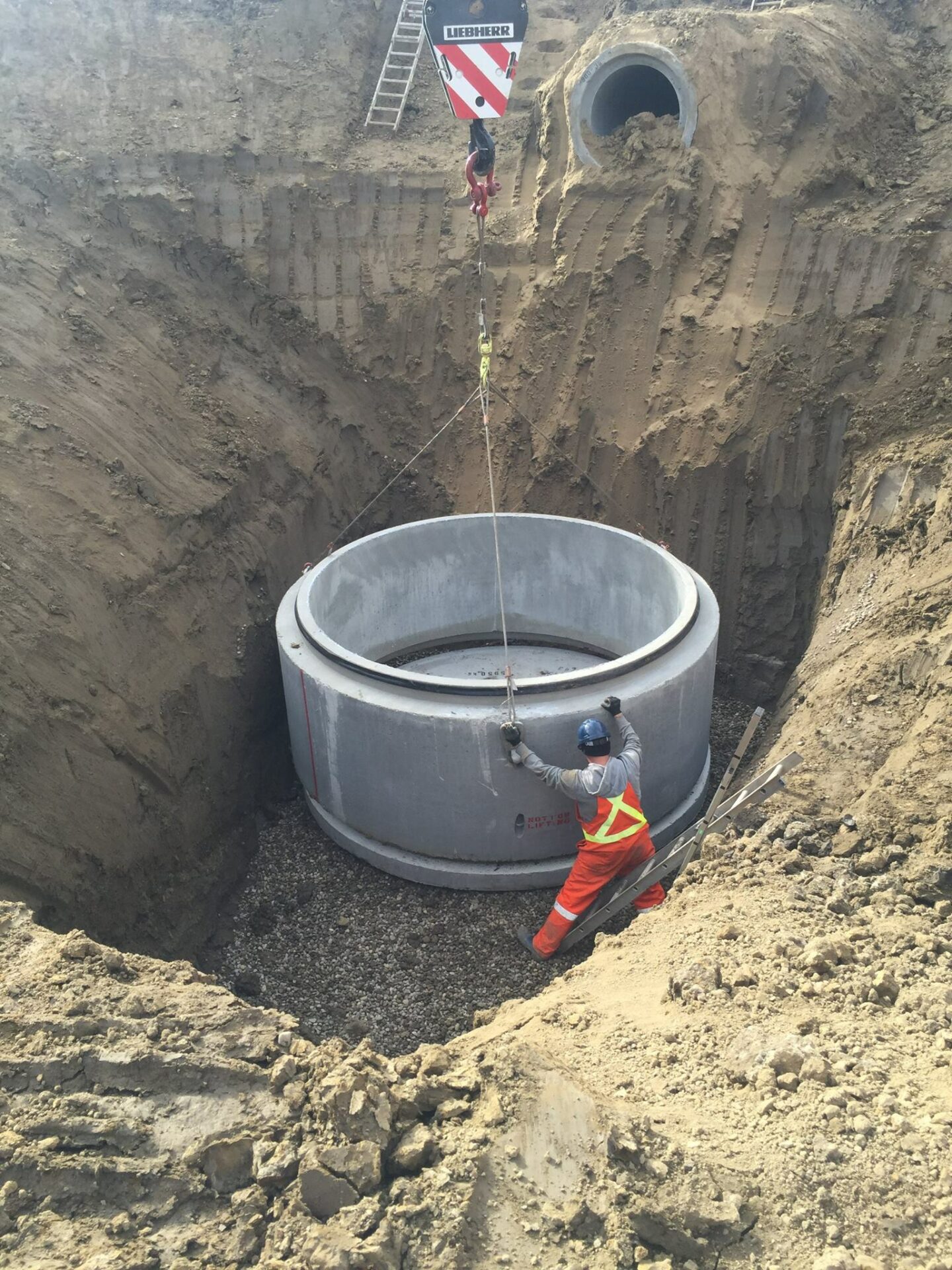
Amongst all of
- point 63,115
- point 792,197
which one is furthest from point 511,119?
point 63,115

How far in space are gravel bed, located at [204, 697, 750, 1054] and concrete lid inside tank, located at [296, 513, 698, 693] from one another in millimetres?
2028

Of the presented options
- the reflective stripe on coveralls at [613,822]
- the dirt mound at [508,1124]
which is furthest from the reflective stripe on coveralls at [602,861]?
the dirt mound at [508,1124]

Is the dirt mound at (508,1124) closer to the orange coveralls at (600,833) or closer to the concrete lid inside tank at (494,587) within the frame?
the orange coveralls at (600,833)

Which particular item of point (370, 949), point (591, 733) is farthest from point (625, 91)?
point (370, 949)

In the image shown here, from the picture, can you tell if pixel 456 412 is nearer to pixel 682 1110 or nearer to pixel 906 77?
pixel 906 77

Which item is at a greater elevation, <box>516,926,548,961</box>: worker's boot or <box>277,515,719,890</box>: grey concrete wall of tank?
<box>277,515,719,890</box>: grey concrete wall of tank

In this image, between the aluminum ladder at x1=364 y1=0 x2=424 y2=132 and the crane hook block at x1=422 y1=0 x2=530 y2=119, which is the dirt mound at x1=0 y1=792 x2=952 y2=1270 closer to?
the crane hook block at x1=422 y1=0 x2=530 y2=119

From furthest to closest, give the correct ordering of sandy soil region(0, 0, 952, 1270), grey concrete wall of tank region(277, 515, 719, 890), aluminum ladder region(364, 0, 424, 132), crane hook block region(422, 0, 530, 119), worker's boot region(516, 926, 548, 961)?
1. aluminum ladder region(364, 0, 424, 132)
2. grey concrete wall of tank region(277, 515, 719, 890)
3. worker's boot region(516, 926, 548, 961)
4. crane hook block region(422, 0, 530, 119)
5. sandy soil region(0, 0, 952, 1270)

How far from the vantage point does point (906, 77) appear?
9.41 m

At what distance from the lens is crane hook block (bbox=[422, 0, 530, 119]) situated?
5.22 metres

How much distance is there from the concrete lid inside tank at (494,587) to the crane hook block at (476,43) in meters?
3.80

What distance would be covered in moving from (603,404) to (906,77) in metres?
4.52

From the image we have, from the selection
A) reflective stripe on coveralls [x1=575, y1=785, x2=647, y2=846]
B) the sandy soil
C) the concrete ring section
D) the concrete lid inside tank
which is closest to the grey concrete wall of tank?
the concrete lid inside tank

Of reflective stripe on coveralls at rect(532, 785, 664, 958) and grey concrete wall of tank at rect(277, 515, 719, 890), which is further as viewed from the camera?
grey concrete wall of tank at rect(277, 515, 719, 890)
